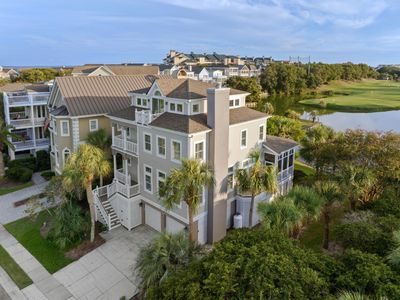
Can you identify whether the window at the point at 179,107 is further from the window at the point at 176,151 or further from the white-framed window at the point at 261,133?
the white-framed window at the point at 261,133

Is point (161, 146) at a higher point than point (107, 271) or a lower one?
higher

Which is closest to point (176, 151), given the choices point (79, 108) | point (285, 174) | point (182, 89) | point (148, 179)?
point (148, 179)

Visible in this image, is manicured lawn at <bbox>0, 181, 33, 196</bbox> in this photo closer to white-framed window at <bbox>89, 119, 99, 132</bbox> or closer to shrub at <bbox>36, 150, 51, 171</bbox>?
shrub at <bbox>36, 150, 51, 171</bbox>

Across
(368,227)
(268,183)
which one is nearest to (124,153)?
(268,183)

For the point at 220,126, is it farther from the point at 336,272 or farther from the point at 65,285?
the point at 65,285

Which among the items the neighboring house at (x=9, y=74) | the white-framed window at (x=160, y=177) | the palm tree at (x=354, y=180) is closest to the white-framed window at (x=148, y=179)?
the white-framed window at (x=160, y=177)

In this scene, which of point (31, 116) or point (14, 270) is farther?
point (31, 116)

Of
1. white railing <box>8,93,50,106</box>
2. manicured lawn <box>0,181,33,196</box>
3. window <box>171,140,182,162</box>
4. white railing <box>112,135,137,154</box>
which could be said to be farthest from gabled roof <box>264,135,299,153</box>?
white railing <box>8,93,50,106</box>

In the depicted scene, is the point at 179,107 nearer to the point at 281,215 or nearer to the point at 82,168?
the point at 82,168
